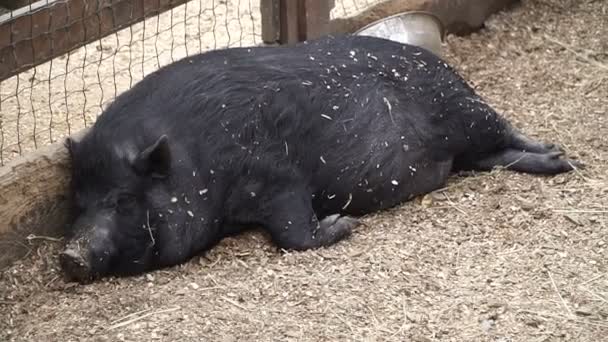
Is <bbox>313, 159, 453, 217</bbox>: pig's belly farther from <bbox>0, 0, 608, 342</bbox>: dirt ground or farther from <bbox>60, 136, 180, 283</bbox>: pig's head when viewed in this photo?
<bbox>60, 136, 180, 283</bbox>: pig's head

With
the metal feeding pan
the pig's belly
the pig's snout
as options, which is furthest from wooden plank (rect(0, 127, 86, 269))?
the metal feeding pan

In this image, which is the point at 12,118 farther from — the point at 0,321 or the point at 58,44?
the point at 0,321

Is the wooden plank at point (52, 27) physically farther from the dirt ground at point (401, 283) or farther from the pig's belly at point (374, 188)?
the pig's belly at point (374, 188)

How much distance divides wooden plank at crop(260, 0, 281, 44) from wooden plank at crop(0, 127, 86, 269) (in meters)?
1.47

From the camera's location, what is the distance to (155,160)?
15.0 ft

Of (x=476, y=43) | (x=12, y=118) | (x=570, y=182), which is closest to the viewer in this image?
(x=570, y=182)

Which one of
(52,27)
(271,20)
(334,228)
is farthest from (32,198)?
(271,20)

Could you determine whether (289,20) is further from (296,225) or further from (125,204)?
(125,204)

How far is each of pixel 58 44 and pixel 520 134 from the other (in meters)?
2.44

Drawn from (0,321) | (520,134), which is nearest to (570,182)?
(520,134)

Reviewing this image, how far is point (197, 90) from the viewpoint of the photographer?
191 inches

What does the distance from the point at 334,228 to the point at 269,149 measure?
0.47 metres

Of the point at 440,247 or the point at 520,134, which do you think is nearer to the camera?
the point at 440,247

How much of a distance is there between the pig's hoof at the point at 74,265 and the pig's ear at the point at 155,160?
454 mm
